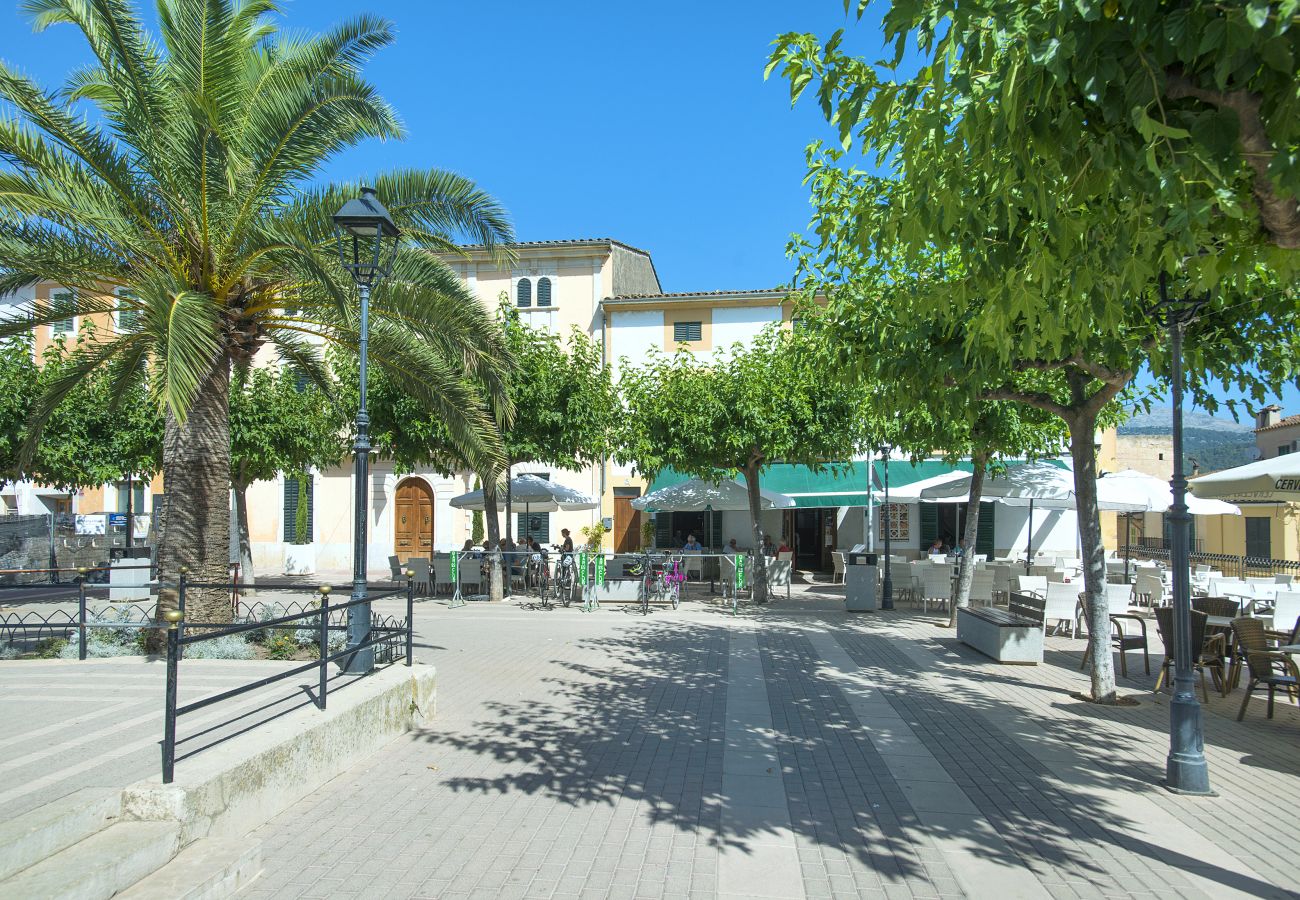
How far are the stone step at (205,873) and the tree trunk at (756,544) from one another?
13.0 meters

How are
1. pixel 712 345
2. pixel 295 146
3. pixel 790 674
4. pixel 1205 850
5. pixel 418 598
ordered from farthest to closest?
pixel 712 345 → pixel 418 598 → pixel 790 674 → pixel 295 146 → pixel 1205 850

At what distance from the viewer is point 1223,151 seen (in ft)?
11.6

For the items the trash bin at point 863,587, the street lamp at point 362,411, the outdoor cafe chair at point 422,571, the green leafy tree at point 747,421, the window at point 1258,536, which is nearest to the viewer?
the street lamp at point 362,411

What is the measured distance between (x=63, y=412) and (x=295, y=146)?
11.2 metres

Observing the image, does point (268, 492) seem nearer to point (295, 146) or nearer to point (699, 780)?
point (295, 146)

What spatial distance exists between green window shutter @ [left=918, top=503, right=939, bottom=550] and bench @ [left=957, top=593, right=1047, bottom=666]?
13.1m

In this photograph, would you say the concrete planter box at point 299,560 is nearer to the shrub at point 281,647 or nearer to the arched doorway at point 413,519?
the arched doorway at point 413,519

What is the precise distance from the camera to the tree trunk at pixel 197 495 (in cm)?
888

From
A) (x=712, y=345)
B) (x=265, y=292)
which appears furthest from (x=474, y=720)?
(x=712, y=345)

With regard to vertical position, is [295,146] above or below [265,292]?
above

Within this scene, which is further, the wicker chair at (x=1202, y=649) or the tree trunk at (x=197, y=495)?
the tree trunk at (x=197, y=495)

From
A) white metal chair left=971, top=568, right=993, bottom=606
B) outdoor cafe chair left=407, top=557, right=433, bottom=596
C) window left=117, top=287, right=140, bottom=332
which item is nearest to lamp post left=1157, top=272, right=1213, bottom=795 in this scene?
white metal chair left=971, top=568, right=993, bottom=606

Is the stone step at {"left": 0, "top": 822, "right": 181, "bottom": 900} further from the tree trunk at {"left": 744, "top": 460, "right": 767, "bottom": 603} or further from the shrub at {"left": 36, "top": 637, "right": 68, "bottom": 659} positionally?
the tree trunk at {"left": 744, "top": 460, "right": 767, "bottom": 603}

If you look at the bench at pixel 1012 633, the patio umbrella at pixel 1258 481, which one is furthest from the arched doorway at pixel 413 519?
the patio umbrella at pixel 1258 481
